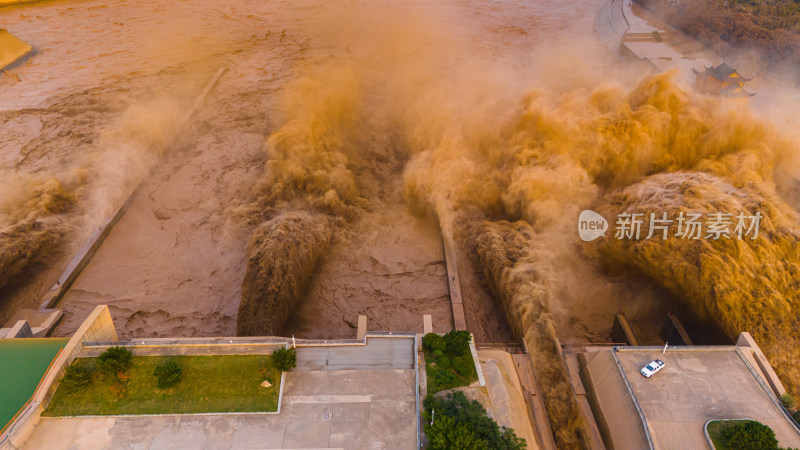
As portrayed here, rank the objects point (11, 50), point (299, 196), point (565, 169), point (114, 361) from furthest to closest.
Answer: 1. point (11, 50)
2. point (299, 196)
3. point (565, 169)
4. point (114, 361)

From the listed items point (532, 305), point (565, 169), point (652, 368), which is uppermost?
point (565, 169)

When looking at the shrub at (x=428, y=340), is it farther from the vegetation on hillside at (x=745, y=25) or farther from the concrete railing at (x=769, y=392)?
the vegetation on hillside at (x=745, y=25)

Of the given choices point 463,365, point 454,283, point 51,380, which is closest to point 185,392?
point 51,380

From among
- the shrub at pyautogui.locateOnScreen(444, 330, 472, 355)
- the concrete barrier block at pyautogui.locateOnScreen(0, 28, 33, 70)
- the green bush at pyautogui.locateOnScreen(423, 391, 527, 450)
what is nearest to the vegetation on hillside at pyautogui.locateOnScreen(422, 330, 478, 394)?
the shrub at pyautogui.locateOnScreen(444, 330, 472, 355)

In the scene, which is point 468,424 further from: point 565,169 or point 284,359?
point 565,169

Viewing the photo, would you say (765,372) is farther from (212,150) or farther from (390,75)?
(390,75)

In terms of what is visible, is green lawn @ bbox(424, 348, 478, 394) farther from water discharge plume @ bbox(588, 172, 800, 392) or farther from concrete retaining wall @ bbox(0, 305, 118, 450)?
water discharge plume @ bbox(588, 172, 800, 392)
